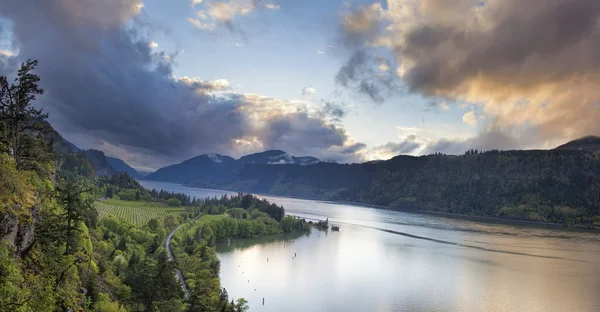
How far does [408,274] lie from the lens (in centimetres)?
9944

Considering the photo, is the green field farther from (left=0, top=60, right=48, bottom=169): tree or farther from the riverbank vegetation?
(left=0, top=60, right=48, bottom=169): tree

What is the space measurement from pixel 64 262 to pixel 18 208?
238 inches

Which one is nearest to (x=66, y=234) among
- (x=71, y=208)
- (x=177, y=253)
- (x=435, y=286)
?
(x=71, y=208)

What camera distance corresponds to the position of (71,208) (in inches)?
1094

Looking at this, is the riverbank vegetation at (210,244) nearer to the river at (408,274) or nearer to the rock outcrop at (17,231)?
the river at (408,274)

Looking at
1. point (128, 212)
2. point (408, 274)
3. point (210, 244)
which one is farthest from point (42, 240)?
point (128, 212)

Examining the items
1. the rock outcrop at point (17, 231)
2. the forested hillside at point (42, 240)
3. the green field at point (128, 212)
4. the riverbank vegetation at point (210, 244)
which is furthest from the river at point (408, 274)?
the rock outcrop at point (17, 231)

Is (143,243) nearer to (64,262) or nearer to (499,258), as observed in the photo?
(64,262)

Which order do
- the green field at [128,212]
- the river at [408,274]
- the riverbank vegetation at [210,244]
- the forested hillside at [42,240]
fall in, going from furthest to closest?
the green field at [128,212]
the river at [408,274]
the riverbank vegetation at [210,244]
the forested hillside at [42,240]

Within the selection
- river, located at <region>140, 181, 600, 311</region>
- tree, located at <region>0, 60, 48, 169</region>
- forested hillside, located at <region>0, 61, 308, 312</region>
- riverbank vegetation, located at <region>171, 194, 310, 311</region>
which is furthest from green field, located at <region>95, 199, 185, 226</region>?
tree, located at <region>0, 60, 48, 169</region>

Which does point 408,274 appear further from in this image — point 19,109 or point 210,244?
point 19,109

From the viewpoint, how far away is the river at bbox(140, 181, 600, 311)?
74.8 m

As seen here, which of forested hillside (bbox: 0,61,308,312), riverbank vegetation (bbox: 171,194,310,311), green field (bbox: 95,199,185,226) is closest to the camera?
forested hillside (bbox: 0,61,308,312)

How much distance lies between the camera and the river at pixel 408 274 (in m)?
74.8
